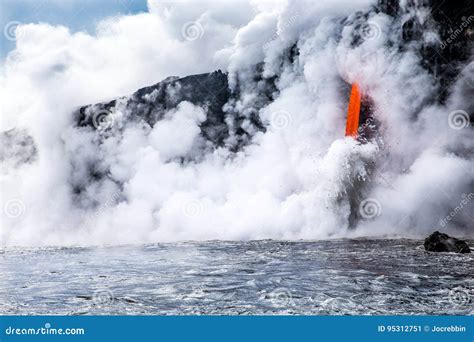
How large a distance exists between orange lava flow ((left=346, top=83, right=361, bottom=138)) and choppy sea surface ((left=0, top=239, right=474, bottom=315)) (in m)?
12.7

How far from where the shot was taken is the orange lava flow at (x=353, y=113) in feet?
114

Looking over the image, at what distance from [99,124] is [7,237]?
55.0ft

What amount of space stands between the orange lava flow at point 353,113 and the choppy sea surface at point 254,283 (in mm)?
12686

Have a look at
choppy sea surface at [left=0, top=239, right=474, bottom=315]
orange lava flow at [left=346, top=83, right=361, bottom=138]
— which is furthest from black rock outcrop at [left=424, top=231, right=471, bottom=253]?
orange lava flow at [left=346, top=83, right=361, bottom=138]

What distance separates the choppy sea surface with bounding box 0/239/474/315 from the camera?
1162 centimetres

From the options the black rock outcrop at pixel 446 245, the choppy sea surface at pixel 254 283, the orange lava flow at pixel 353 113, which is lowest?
the choppy sea surface at pixel 254 283

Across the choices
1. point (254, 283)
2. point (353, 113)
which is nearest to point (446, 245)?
point (254, 283)

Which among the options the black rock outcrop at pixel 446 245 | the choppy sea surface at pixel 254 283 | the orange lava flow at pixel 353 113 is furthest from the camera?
the orange lava flow at pixel 353 113

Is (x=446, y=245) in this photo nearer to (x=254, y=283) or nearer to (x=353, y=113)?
(x=254, y=283)

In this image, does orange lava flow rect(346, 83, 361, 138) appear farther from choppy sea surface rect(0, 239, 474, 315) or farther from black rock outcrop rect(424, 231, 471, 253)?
black rock outcrop rect(424, 231, 471, 253)

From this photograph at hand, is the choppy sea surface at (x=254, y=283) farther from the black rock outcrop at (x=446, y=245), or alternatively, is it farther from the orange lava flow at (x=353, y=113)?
the orange lava flow at (x=353, y=113)

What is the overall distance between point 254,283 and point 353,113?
77.8 ft

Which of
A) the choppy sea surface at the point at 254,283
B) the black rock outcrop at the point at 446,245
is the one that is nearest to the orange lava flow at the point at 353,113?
the choppy sea surface at the point at 254,283
